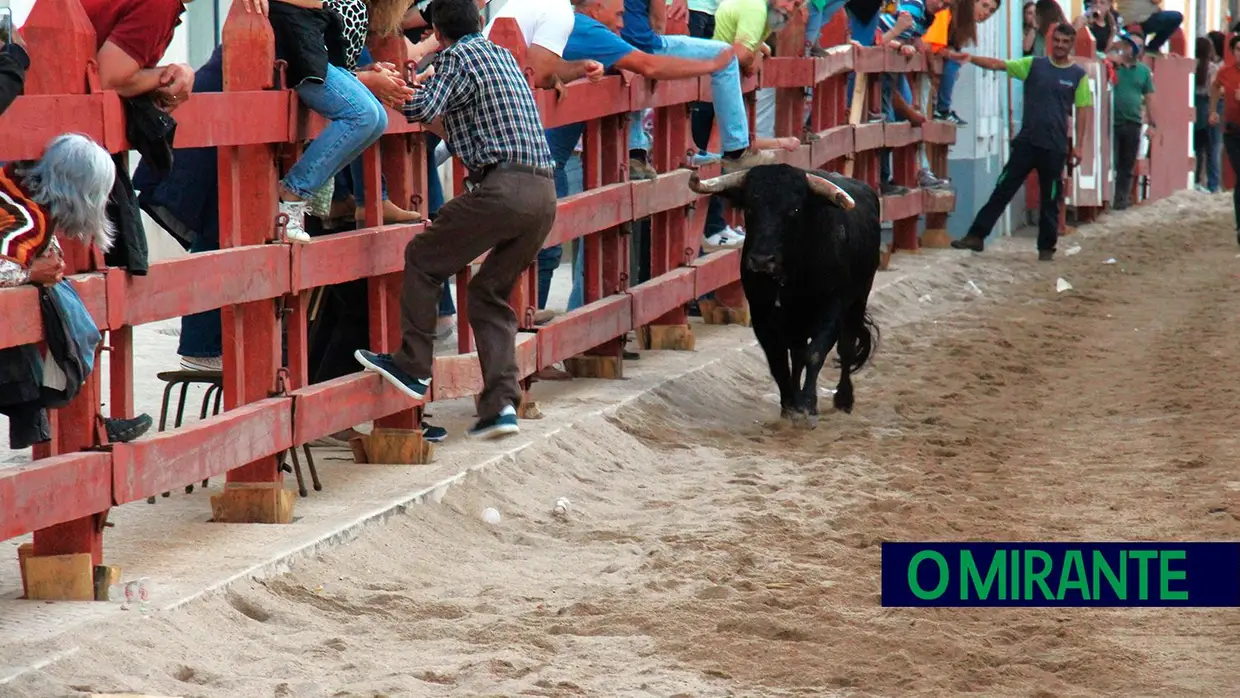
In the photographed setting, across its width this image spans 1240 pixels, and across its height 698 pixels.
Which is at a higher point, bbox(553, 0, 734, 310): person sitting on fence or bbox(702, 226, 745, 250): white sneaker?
bbox(553, 0, 734, 310): person sitting on fence

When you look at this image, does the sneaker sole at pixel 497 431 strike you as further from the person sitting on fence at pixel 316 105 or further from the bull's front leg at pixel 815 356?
the bull's front leg at pixel 815 356

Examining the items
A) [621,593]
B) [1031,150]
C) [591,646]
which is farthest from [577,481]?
[1031,150]

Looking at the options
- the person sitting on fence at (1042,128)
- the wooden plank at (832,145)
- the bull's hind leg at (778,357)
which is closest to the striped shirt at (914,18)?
the person sitting on fence at (1042,128)

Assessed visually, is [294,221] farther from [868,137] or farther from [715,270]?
[868,137]

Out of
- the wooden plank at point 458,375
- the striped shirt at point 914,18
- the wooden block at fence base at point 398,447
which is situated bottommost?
the wooden block at fence base at point 398,447

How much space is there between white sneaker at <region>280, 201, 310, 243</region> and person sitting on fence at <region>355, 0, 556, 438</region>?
71 centimetres

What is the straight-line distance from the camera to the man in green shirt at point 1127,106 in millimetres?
24234

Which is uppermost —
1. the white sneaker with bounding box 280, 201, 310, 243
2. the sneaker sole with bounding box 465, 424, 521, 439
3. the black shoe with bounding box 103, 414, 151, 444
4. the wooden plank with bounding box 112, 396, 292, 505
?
the white sneaker with bounding box 280, 201, 310, 243

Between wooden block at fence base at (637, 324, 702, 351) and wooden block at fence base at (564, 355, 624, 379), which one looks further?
wooden block at fence base at (637, 324, 702, 351)

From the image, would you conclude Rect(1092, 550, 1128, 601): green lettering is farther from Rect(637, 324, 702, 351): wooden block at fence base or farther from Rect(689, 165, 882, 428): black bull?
Rect(637, 324, 702, 351): wooden block at fence base

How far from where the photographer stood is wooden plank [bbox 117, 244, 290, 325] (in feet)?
20.2

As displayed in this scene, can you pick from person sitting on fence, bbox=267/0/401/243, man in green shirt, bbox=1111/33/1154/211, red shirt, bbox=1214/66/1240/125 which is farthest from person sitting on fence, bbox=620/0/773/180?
man in green shirt, bbox=1111/33/1154/211

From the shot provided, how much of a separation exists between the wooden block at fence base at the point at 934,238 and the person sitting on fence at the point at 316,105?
39.0 feet

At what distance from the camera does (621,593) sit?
21.7 ft
